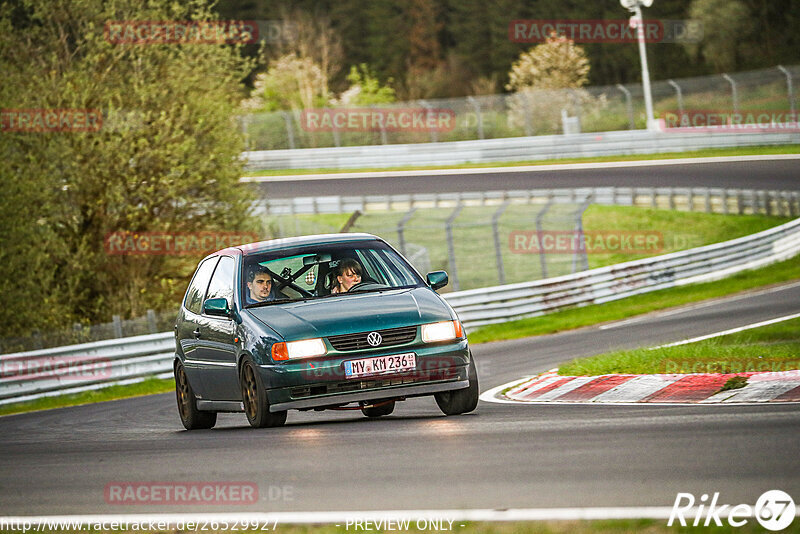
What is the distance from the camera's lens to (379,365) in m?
9.27

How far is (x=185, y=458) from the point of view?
850 cm

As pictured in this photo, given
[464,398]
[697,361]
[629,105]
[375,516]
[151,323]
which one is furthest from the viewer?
[629,105]

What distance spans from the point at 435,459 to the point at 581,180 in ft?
114

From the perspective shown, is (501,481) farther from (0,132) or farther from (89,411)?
(0,132)

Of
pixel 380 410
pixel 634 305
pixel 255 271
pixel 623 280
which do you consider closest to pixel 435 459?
pixel 255 271

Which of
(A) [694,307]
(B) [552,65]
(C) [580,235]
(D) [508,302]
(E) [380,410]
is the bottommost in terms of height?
(A) [694,307]

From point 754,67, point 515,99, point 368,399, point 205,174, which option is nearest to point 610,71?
point 754,67

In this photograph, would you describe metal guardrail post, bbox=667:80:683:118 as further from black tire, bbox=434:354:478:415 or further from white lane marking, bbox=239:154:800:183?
black tire, bbox=434:354:478:415

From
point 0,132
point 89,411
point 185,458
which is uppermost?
point 0,132

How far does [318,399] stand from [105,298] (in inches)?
741

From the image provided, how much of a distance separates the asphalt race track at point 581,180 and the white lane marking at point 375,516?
1272 inches

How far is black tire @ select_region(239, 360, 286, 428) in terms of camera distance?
9.51 meters

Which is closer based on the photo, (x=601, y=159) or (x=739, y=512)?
(x=739, y=512)

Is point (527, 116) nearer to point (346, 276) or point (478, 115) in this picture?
point (478, 115)
